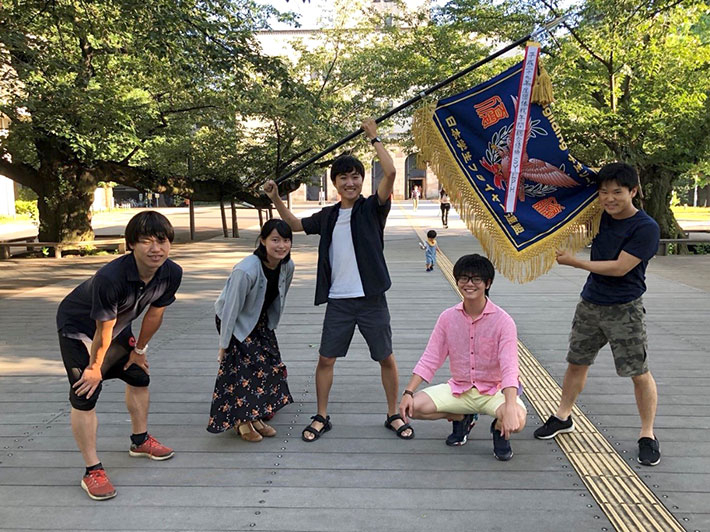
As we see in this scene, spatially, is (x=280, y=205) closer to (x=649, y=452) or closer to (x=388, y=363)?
(x=388, y=363)

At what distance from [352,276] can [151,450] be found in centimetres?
155

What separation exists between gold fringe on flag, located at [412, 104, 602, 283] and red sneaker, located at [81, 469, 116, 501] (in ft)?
8.46

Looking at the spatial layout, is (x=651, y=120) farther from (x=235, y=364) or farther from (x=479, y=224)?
(x=235, y=364)

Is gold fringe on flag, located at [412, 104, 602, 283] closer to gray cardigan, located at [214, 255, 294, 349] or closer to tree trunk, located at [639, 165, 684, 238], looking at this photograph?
gray cardigan, located at [214, 255, 294, 349]

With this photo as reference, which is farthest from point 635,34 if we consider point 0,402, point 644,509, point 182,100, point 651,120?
point 0,402

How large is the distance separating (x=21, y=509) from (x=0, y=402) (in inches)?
72.8

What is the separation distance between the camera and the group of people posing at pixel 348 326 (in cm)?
317

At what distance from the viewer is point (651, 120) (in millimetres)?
12953

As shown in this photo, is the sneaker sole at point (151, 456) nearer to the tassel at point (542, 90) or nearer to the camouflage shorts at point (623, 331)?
the camouflage shorts at point (623, 331)

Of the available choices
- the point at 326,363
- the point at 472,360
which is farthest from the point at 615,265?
the point at 326,363

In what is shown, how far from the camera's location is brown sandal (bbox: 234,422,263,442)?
3.85m

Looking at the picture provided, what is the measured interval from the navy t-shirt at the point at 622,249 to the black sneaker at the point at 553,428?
812 millimetres

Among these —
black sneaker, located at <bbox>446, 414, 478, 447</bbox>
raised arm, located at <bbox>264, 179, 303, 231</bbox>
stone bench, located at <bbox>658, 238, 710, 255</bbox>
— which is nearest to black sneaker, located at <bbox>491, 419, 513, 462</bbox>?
black sneaker, located at <bbox>446, 414, 478, 447</bbox>

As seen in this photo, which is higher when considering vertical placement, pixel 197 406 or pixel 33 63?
pixel 33 63
